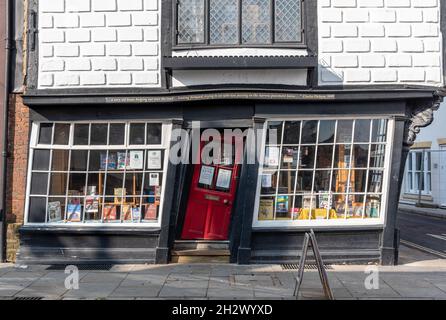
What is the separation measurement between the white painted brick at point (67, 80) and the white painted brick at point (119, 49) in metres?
0.76

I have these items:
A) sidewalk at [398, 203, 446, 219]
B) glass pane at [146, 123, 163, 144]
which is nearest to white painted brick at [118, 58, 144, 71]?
glass pane at [146, 123, 163, 144]

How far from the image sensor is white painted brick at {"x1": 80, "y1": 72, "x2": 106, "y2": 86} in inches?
347

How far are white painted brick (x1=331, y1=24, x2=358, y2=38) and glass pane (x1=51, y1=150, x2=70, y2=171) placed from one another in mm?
5357

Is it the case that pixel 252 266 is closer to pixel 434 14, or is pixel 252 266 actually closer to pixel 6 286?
pixel 6 286

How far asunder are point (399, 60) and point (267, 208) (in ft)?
11.8

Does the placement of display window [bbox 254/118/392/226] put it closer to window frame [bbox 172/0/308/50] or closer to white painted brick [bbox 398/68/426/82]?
white painted brick [bbox 398/68/426/82]

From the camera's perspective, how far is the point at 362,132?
29.8 ft

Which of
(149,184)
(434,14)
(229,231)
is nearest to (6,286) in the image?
(149,184)

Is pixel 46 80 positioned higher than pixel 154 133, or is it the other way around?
pixel 46 80

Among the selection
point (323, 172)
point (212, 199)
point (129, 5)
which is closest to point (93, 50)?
point (129, 5)

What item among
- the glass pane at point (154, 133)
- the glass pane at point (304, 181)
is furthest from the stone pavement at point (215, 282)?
the glass pane at point (154, 133)

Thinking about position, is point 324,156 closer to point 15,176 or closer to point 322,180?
point 322,180

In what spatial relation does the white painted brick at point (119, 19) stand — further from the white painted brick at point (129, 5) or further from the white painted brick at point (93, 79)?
the white painted brick at point (93, 79)

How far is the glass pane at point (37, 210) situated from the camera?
898cm
